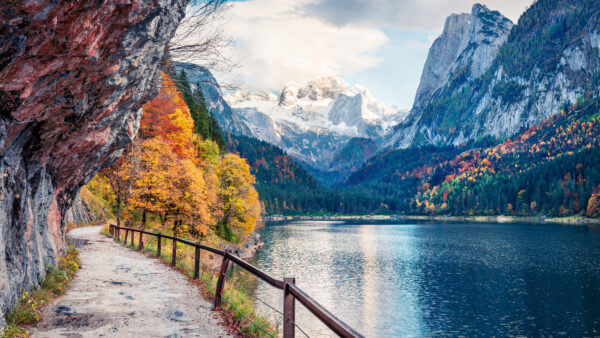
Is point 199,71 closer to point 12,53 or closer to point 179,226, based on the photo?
point 12,53

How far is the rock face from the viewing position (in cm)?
592

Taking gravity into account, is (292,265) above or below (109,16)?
below

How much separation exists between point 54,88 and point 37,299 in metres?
6.29

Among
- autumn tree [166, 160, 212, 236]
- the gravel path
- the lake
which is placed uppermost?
autumn tree [166, 160, 212, 236]

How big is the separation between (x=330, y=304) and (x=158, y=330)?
24.8 m

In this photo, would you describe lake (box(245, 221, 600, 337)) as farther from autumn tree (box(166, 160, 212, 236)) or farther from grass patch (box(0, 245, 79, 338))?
grass patch (box(0, 245, 79, 338))

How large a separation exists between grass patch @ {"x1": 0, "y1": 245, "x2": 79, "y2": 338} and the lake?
15.8 metres

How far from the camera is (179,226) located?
39.4 metres

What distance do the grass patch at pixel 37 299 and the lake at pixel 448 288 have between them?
15.8m

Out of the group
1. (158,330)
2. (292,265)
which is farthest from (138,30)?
(292,265)

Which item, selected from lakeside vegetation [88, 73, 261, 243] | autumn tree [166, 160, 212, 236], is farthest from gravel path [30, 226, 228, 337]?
autumn tree [166, 160, 212, 236]

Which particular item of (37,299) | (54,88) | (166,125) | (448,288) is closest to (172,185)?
(166,125)

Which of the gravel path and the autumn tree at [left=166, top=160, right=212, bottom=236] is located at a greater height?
the autumn tree at [left=166, top=160, right=212, bottom=236]

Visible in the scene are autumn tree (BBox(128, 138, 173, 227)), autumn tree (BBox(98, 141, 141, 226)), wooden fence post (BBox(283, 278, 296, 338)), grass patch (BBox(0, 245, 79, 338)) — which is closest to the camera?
wooden fence post (BBox(283, 278, 296, 338))
